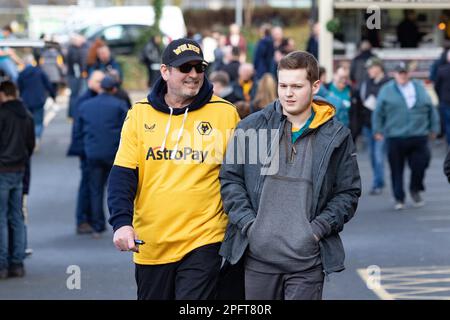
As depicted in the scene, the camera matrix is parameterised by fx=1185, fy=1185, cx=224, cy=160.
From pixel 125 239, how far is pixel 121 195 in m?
0.34

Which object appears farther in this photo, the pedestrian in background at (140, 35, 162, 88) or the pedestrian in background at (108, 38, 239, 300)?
the pedestrian in background at (140, 35, 162, 88)

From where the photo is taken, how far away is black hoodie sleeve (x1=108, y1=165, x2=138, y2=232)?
250 inches

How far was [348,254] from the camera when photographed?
12547 millimetres

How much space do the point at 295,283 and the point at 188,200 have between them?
0.81 metres

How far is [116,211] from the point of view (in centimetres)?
639

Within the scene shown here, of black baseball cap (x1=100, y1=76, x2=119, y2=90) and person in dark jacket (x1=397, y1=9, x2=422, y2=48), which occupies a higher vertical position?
person in dark jacket (x1=397, y1=9, x2=422, y2=48)

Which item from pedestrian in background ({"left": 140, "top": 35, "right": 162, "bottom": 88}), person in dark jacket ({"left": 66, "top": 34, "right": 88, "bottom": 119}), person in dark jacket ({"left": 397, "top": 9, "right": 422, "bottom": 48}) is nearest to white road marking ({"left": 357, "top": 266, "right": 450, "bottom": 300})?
person in dark jacket ({"left": 397, "top": 9, "right": 422, "bottom": 48})

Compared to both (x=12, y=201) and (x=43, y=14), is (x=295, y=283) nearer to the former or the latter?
(x=12, y=201)

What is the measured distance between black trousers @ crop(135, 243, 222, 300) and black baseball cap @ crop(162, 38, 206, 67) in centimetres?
102

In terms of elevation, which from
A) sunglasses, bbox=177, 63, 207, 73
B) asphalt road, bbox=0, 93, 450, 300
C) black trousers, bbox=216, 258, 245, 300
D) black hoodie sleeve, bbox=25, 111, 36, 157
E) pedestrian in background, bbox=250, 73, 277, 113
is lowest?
asphalt road, bbox=0, 93, 450, 300

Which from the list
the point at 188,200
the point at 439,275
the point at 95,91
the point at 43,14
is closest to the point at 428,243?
the point at 439,275

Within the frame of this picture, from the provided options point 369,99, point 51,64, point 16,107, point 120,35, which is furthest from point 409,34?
point 16,107

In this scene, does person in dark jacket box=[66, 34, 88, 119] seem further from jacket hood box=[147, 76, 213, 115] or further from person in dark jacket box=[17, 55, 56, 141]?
jacket hood box=[147, 76, 213, 115]

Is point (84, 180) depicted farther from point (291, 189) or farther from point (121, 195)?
point (291, 189)
